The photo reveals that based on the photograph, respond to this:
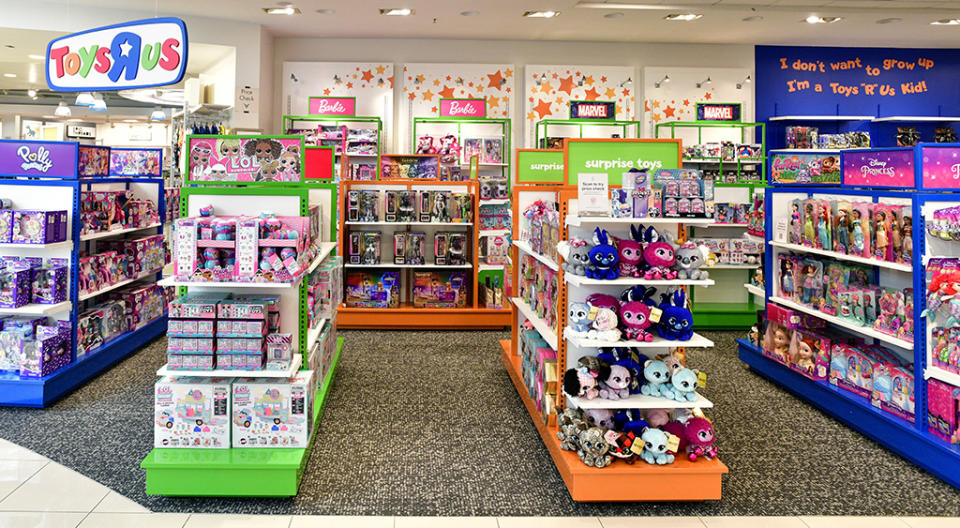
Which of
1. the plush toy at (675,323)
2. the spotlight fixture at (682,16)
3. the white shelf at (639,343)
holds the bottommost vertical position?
the white shelf at (639,343)

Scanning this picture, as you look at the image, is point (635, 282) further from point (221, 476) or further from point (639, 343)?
point (221, 476)

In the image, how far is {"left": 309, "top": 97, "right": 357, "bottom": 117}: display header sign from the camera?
926cm

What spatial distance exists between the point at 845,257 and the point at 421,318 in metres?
3.98

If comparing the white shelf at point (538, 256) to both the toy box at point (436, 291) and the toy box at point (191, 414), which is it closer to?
the toy box at point (191, 414)

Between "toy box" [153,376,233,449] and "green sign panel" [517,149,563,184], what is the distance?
3.88m

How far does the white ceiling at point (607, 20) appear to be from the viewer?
24.7 feet

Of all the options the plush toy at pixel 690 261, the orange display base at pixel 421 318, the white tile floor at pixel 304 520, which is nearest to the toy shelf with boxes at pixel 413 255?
the orange display base at pixel 421 318

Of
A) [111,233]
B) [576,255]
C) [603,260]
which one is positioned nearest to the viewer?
[603,260]

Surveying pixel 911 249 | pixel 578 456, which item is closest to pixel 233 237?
pixel 578 456

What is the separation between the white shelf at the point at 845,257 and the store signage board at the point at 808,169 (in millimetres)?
510

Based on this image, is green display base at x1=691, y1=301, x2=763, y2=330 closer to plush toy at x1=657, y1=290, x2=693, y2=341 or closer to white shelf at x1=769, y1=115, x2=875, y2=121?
white shelf at x1=769, y1=115, x2=875, y2=121

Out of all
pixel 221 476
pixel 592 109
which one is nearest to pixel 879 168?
pixel 221 476

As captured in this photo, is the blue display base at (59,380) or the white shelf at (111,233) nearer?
the blue display base at (59,380)

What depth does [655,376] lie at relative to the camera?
Result: 10.3 feet
